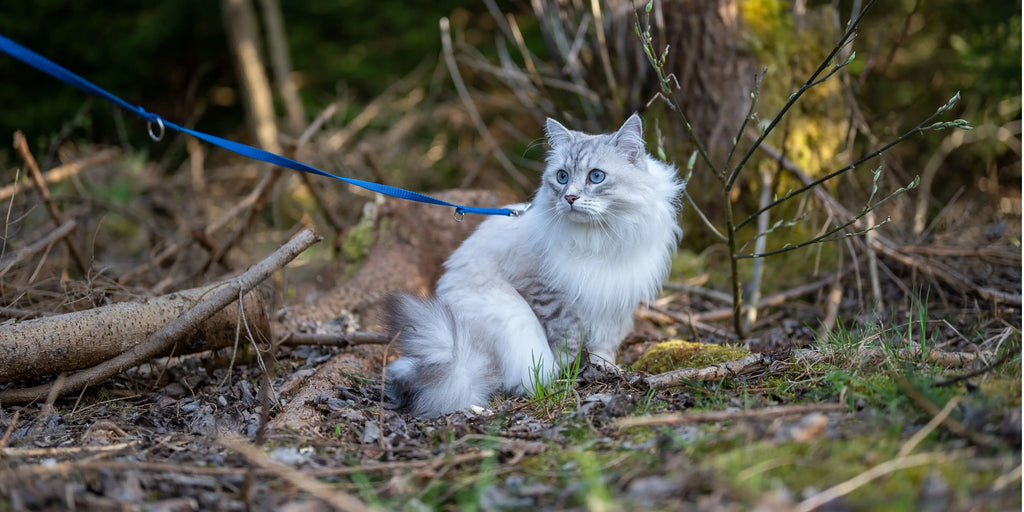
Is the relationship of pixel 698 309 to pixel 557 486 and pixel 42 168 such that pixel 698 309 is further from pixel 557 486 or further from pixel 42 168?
pixel 42 168

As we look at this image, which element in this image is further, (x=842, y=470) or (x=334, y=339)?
(x=334, y=339)

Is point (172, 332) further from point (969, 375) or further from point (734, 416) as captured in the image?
point (969, 375)

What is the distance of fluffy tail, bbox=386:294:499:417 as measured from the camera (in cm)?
337

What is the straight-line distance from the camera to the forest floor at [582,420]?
210 cm

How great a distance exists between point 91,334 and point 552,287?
7.37ft

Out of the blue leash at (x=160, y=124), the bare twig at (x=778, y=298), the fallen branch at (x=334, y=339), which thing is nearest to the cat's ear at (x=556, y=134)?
the blue leash at (x=160, y=124)

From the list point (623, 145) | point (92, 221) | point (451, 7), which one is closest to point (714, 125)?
point (623, 145)

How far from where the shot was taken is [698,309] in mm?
5242

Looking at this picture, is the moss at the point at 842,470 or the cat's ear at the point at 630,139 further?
the cat's ear at the point at 630,139

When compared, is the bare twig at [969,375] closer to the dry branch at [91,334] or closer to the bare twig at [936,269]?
the bare twig at [936,269]

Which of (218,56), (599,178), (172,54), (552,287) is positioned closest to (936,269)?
(599,178)

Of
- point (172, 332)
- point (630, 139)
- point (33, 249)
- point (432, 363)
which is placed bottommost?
point (432, 363)

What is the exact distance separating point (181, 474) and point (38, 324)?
140 cm

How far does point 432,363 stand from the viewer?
11.1ft
